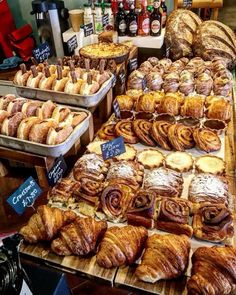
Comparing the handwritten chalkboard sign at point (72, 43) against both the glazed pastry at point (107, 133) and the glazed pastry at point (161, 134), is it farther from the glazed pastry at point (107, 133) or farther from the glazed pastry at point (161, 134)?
the glazed pastry at point (161, 134)

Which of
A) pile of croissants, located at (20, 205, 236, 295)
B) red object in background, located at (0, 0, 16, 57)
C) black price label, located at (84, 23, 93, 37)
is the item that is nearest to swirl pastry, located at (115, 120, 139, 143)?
pile of croissants, located at (20, 205, 236, 295)

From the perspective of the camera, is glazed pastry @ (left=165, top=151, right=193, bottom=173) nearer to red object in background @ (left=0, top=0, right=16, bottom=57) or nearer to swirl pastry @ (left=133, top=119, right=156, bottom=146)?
swirl pastry @ (left=133, top=119, right=156, bottom=146)

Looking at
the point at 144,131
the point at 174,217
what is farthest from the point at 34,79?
the point at 174,217

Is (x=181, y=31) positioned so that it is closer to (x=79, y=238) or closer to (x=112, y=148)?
(x=112, y=148)

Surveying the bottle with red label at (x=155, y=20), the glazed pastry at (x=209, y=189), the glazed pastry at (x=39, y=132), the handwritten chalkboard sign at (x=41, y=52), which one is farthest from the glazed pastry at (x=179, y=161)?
the bottle with red label at (x=155, y=20)

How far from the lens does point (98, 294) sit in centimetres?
163

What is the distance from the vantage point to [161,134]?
236cm

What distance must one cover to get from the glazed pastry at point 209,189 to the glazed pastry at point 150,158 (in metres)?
0.32

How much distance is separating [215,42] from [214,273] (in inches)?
112

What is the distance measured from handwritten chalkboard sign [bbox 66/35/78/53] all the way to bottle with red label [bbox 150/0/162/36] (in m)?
0.88

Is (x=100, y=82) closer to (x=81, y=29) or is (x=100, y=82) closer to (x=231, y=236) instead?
(x=81, y=29)

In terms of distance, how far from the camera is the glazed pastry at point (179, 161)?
2.12 m

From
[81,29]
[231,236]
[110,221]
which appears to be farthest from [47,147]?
[81,29]

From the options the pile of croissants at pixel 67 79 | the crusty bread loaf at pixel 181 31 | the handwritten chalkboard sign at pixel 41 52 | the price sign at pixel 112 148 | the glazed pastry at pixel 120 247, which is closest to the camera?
the glazed pastry at pixel 120 247
